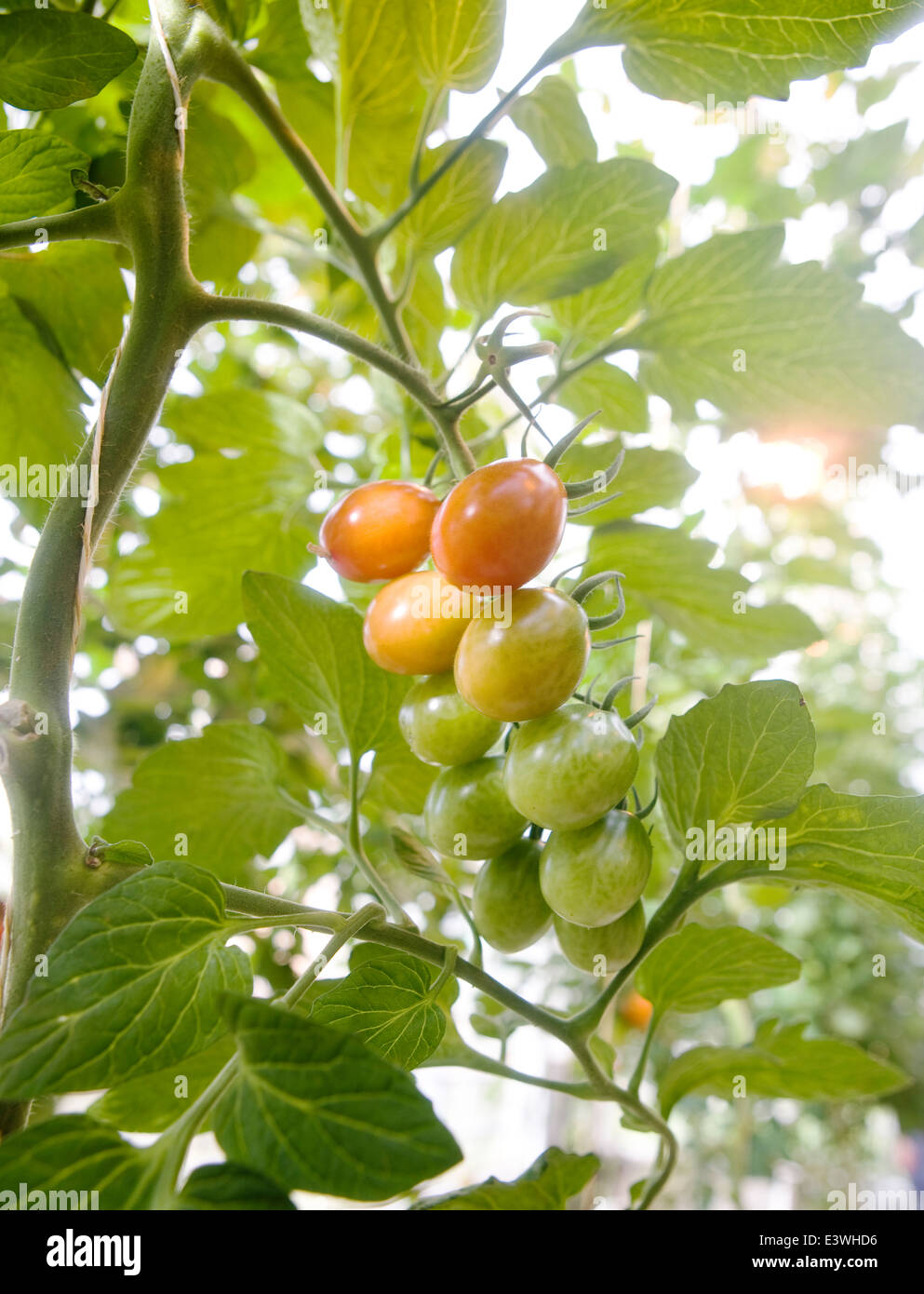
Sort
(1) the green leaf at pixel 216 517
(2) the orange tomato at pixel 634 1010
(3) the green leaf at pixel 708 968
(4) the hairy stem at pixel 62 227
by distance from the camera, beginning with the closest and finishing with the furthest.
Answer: (4) the hairy stem at pixel 62 227
(3) the green leaf at pixel 708 968
(1) the green leaf at pixel 216 517
(2) the orange tomato at pixel 634 1010

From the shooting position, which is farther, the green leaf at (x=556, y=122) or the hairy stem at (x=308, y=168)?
the green leaf at (x=556, y=122)

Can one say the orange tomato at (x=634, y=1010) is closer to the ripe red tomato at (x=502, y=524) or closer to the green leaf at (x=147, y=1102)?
the green leaf at (x=147, y=1102)

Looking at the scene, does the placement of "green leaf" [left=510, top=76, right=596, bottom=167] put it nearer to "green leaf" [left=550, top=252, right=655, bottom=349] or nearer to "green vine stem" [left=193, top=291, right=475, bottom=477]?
"green leaf" [left=550, top=252, right=655, bottom=349]

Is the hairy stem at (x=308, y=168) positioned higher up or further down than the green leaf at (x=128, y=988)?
higher up

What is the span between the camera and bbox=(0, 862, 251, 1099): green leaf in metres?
0.23

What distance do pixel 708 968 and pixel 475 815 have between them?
16 cm

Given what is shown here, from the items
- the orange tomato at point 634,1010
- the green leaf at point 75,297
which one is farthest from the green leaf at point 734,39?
the orange tomato at point 634,1010

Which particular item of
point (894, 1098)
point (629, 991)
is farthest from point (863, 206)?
point (894, 1098)

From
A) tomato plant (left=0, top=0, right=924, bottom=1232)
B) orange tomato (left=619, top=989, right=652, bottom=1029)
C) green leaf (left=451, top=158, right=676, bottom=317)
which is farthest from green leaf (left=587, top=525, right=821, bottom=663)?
orange tomato (left=619, top=989, right=652, bottom=1029)

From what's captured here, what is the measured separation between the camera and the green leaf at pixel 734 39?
1.12 ft

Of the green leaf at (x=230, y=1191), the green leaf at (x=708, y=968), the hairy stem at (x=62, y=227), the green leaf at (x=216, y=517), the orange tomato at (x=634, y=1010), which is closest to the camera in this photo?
the green leaf at (x=230, y=1191)

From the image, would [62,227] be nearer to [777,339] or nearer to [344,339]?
[344,339]

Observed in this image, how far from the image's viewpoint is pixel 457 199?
441mm

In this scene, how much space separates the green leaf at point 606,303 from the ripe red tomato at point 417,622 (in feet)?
0.65
